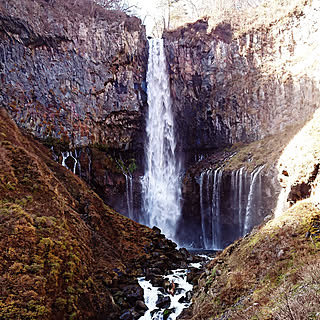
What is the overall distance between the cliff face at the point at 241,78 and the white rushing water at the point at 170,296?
17081 mm

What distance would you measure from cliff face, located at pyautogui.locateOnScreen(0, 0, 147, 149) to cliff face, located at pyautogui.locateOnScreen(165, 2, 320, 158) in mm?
4672

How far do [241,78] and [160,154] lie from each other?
10959 mm

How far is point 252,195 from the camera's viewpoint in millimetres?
21109

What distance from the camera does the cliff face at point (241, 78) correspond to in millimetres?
24297

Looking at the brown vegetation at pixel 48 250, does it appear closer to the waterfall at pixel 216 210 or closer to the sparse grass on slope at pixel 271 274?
the sparse grass on slope at pixel 271 274

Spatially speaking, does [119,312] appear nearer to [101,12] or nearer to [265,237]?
[265,237]

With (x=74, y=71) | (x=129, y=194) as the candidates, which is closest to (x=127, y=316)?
(x=129, y=194)

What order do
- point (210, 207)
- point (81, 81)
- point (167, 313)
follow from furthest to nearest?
point (210, 207)
point (81, 81)
point (167, 313)

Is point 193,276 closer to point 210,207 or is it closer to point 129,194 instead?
point 210,207

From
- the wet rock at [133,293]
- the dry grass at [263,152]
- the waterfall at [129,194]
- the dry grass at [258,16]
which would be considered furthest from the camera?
the dry grass at [258,16]

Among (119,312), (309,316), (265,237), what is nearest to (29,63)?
(119,312)

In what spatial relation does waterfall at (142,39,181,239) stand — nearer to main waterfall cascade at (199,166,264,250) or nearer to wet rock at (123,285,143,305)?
main waterfall cascade at (199,166,264,250)

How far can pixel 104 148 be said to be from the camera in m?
25.2

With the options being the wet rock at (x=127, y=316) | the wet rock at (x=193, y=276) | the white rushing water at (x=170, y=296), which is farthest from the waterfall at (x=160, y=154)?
the wet rock at (x=127, y=316)
